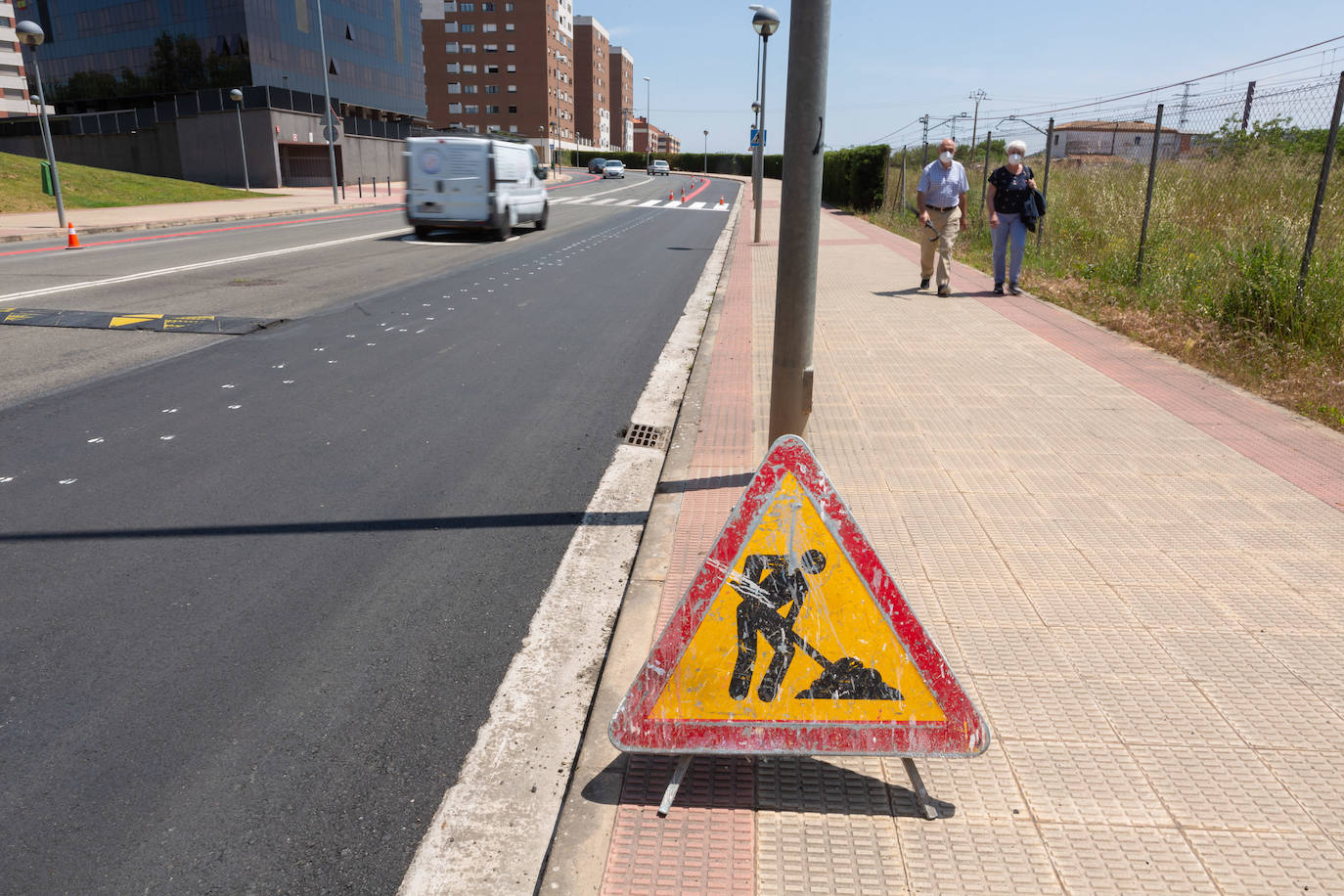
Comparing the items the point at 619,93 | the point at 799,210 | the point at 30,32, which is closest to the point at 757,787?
the point at 799,210

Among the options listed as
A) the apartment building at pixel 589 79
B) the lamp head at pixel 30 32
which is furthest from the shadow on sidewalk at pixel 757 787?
the apartment building at pixel 589 79

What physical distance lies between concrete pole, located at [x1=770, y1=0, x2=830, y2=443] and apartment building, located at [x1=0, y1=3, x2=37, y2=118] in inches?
3540

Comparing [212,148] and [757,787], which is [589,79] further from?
[757,787]

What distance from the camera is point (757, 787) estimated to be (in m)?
2.74

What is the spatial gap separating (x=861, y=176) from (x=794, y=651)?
1242 inches

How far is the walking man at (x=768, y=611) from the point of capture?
2668mm

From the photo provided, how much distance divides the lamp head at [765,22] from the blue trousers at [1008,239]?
8.62m

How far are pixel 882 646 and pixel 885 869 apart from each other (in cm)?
59

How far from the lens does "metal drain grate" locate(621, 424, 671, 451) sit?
6125 millimetres

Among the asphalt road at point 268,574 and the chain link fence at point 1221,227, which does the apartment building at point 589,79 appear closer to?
the chain link fence at point 1221,227

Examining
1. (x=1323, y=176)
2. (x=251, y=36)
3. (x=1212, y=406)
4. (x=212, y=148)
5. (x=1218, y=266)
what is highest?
(x=251, y=36)

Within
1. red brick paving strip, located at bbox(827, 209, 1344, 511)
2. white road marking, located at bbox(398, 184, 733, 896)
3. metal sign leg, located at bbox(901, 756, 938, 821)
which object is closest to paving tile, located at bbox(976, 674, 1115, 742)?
metal sign leg, located at bbox(901, 756, 938, 821)

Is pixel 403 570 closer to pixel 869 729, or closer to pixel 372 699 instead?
pixel 372 699

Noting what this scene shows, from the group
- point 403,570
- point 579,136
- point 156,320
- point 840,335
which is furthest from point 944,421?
point 579,136
